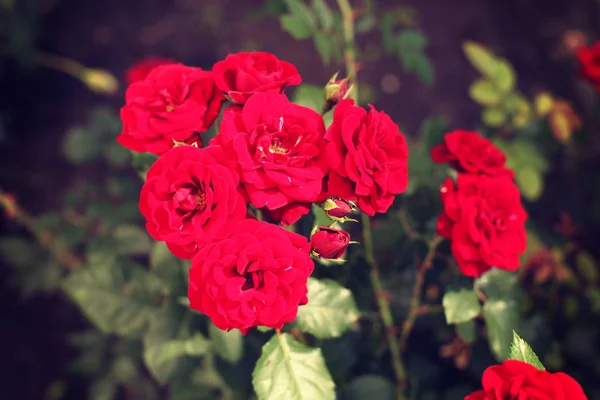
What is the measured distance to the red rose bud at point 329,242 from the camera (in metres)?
0.80

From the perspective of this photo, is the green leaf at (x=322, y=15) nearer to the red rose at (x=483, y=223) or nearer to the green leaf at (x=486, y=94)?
the red rose at (x=483, y=223)

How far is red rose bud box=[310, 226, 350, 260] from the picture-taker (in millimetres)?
804

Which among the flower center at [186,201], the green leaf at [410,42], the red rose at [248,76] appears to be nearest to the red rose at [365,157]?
the red rose at [248,76]

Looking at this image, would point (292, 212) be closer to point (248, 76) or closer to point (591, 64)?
point (248, 76)

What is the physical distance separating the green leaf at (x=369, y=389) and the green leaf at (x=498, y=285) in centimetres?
41

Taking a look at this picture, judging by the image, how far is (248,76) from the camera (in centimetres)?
85

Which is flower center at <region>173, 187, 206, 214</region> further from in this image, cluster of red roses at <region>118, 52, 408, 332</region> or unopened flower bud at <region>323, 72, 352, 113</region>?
unopened flower bud at <region>323, 72, 352, 113</region>

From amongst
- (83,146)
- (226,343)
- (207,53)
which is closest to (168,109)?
(226,343)

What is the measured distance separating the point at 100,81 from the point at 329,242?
6.69 ft

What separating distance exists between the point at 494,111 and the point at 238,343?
134 centimetres

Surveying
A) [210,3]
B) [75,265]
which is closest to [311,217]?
[75,265]

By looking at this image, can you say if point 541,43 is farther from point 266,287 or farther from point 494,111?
point 266,287

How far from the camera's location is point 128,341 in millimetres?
1601

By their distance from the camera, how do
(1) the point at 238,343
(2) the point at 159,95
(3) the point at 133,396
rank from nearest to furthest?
(2) the point at 159,95 → (1) the point at 238,343 → (3) the point at 133,396
